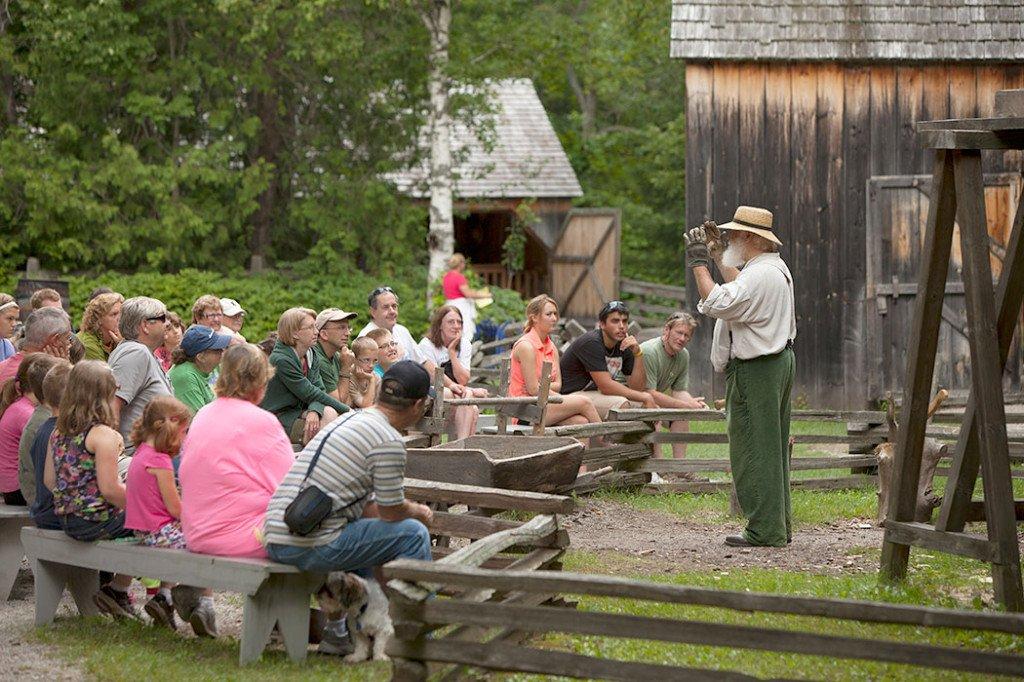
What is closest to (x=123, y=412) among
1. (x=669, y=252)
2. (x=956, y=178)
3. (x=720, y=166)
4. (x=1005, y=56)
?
(x=956, y=178)

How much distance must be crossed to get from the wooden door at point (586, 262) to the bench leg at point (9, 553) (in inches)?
759

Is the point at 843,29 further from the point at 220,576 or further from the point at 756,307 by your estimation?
the point at 220,576

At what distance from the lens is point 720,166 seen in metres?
17.8

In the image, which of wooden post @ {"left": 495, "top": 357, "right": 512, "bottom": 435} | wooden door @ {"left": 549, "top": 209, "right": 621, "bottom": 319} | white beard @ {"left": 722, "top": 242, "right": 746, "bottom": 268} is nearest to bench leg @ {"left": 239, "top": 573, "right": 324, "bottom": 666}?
white beard @ {"left": 722, "top": 242, "right": 746, "bottom": 268}

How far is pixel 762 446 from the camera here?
9.29 m

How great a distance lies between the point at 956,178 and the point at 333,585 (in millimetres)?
3736

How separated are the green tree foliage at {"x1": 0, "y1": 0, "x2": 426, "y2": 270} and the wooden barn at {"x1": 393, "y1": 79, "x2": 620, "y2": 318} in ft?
5.13

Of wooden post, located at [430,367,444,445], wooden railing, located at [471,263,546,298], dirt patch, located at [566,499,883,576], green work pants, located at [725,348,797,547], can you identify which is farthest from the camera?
wooden railing, located at [471,263,546,298]

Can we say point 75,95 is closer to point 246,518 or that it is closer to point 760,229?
point 760,229

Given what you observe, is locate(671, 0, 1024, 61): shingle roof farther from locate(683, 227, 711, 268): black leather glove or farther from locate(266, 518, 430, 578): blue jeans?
locate(266, 518, 430, 578): blue jeans

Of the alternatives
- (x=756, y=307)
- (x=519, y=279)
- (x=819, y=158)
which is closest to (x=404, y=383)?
(x=756, y=307)

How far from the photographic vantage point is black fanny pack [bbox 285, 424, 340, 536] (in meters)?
6.23

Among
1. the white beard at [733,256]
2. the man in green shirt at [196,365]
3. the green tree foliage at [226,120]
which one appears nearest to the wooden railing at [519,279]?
the green tree foliage at [226,120]

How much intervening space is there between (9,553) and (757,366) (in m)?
4.68
